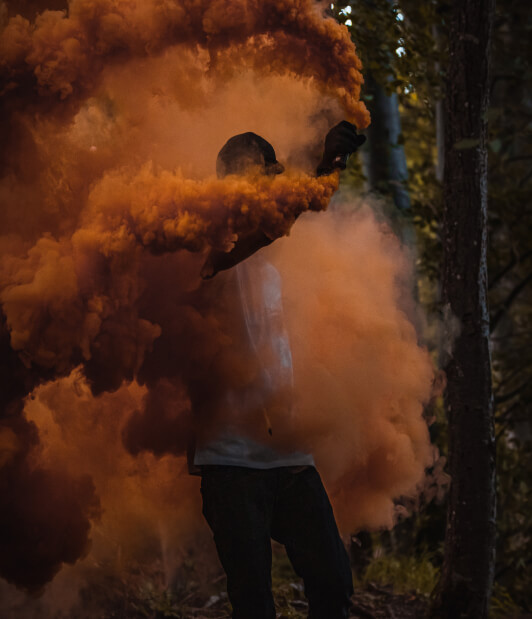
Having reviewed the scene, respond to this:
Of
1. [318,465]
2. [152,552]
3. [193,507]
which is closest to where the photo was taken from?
[318,465]

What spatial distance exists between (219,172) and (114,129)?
85 cm

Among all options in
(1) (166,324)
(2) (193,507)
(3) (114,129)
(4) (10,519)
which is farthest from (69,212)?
(2) (193,507)

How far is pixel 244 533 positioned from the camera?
112 inches

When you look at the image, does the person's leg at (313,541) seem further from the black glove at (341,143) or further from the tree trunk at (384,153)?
the tree trunk at (384,153)

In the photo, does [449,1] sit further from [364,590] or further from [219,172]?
[364,590]

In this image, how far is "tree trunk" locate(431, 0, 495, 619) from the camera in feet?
13.6

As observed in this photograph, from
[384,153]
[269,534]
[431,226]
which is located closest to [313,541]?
[269,534]

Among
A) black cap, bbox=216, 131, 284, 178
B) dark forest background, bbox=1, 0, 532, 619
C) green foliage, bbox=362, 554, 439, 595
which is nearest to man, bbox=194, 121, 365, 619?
black cap, bbox=216, 131, 284, 178

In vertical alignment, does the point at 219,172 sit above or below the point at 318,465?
above

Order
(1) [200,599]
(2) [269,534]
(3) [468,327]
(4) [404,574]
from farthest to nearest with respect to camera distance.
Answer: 1. (4) [404,574]
2. (1) [200,599]
3. (3) [468,327]
4. (2) [269,534]

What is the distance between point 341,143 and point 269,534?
165 cm

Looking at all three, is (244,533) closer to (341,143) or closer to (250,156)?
(250,156)

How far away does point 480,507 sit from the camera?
4.16 meters

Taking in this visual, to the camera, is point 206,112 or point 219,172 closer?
point 219,172
